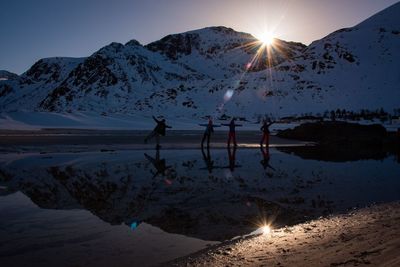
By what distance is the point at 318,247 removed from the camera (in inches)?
229

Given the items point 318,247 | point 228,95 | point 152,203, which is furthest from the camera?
point 228,95

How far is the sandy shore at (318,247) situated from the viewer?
17.1 feet

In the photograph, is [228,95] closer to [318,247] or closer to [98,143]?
[98,143]

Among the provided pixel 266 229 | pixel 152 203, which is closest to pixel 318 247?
pixel 266 229

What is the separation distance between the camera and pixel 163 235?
670cm

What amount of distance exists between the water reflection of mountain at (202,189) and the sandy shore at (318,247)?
25.9 inches

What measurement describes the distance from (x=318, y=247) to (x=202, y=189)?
206 inches

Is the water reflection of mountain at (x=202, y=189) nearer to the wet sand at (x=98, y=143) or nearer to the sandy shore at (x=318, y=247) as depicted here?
the sandy shore at (x=318, y=247)

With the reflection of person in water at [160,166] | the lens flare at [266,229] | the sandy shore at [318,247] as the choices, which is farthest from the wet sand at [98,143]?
the sandy shore at [318,247]

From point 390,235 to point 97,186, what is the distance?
23.1 feet

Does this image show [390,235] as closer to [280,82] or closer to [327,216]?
[327,216]

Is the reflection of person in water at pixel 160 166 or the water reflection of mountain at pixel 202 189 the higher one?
the water reflection of mountain at pixel 202 189

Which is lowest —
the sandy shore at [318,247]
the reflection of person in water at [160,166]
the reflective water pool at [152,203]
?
the reflection of person in water at [160,166]

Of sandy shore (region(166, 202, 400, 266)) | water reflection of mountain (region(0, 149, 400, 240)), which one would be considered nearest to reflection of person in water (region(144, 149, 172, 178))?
water reflection of mountain (region(0, 149, 400, 240))
